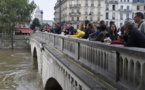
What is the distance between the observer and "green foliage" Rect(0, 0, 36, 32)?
67.6 meters

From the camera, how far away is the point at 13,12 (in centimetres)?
6706

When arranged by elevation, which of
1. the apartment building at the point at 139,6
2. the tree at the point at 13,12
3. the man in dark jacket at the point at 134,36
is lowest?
the man in dark jacket at the point at 134,36

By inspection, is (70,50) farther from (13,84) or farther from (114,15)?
(114,15)

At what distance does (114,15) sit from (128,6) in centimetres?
553

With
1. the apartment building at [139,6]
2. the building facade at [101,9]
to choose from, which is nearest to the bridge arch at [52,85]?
the building facade at [101,9]

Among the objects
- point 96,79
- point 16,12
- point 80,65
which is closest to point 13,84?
point 80,65

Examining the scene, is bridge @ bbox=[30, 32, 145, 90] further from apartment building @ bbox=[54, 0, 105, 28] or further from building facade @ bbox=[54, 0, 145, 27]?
building facade @ bbox=[54, 0, 145, 27]

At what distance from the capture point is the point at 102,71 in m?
7.52

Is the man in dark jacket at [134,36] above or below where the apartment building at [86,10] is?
below

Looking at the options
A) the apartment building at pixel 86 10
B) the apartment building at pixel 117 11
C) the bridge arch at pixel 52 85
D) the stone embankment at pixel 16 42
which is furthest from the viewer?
the apartment building at pixel 117 11

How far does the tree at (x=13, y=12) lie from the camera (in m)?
67.6

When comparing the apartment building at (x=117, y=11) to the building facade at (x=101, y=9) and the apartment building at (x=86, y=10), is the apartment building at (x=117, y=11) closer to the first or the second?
the building facade at (x=101, y=9)

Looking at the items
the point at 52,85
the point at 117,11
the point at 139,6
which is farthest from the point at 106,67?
the point at 139,6

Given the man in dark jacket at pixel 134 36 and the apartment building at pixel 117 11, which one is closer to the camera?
the man in dark jacket at pixel 134 36
